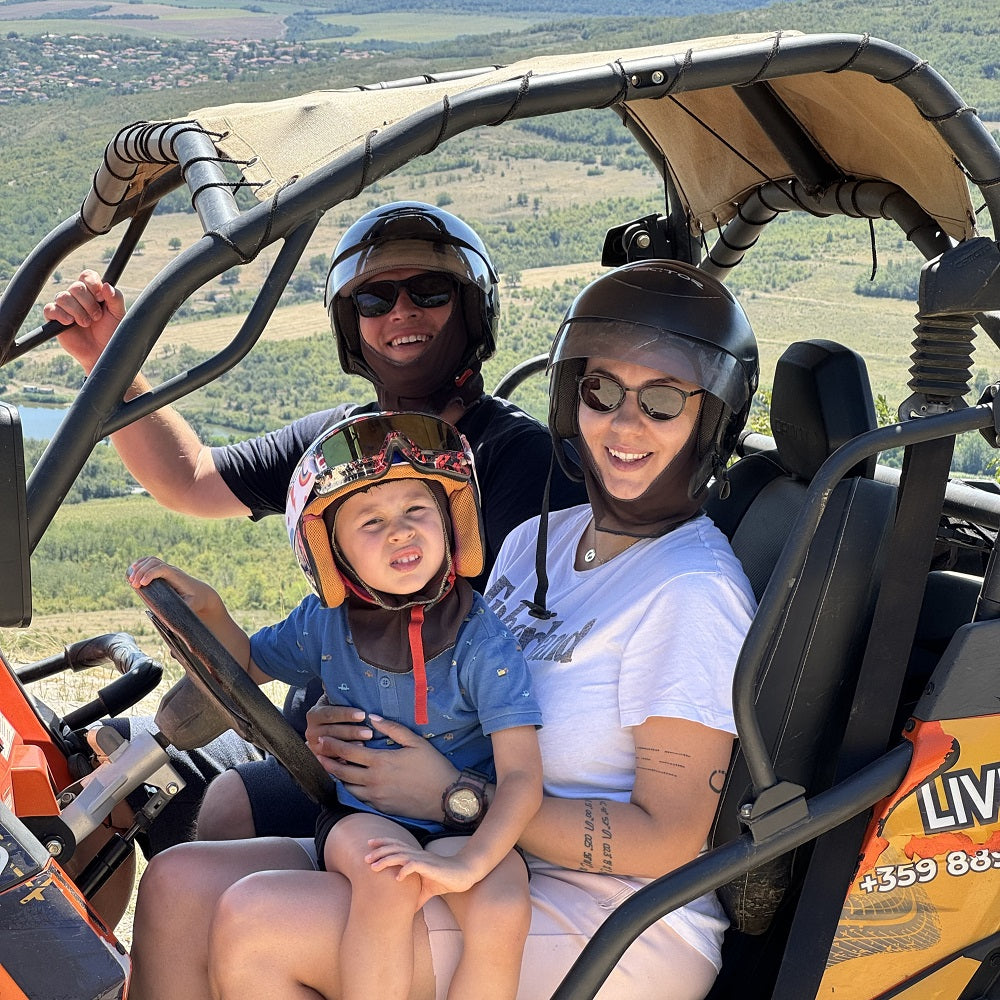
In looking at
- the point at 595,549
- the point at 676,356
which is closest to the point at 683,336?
the point at 676,356

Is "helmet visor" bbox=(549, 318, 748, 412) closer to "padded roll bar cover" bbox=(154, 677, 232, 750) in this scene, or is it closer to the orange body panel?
"padded roll bar cover" bbox=(154, 677, 232, 750)

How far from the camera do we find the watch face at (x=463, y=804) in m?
2.04

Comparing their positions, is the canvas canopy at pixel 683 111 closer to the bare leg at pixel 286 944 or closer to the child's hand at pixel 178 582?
the child's hand at pixel 178 582

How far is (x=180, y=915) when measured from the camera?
6.52 ft

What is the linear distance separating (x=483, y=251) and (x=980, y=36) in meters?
51.0

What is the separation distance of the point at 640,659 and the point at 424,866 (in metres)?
0.46

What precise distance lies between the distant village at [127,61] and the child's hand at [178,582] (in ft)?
180

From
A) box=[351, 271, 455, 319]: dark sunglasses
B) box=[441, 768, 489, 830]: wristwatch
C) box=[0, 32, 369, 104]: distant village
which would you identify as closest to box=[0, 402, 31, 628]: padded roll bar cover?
box=[441, 768, 489, 830]: wristwatch

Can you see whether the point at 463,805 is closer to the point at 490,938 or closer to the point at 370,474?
the point at 490,938

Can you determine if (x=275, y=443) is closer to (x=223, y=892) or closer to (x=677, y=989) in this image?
(x=223, y=892)

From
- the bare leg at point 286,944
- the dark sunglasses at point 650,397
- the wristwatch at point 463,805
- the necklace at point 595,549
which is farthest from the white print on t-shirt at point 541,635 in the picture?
the bare leg at point 286,944

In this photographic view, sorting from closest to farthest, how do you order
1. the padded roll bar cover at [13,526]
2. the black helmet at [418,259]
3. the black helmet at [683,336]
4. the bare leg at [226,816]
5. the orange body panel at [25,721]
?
1. the padded roll bar cover at [13,526]
2. the black helmet at [683,336]
3. the orange body panel at [25,721]
4. the bare leg at [226,816]
5. the black helmet at [418,259]

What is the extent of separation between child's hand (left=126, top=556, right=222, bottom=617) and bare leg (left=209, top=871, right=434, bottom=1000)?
438 mm

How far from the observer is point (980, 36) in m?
48.2
